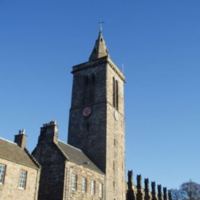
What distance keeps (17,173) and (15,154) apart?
2.39 meters

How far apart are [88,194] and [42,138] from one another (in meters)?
9.10

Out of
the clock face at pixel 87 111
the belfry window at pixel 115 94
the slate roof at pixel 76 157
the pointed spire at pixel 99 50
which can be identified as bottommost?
the slate roof at pixel 76 157

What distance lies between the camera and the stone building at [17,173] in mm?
29372

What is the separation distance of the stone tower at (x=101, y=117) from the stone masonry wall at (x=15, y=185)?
12.8 m

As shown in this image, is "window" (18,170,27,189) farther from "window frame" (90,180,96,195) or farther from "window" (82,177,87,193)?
"window frame" (90,180,96,195)

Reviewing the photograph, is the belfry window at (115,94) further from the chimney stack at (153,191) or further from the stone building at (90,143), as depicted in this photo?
the chimney stack at (153,191)

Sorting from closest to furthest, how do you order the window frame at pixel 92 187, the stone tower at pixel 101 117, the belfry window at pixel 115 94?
the window frame at pixel 92 187 → the stone tower at pixel 101 117 → the belfry window at pixel 115 94

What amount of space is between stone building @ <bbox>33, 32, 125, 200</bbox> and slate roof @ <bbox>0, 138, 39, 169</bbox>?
406 cm

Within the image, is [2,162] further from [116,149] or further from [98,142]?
[116,149]

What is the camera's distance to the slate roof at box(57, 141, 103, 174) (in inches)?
1514

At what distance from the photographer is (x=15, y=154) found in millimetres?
32531

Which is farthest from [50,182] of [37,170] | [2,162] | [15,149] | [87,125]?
[87,125]

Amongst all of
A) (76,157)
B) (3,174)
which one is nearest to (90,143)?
(76,157)

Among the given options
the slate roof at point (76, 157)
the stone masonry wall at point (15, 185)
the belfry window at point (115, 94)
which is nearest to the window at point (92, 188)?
the slate roof at point (76, 157)
